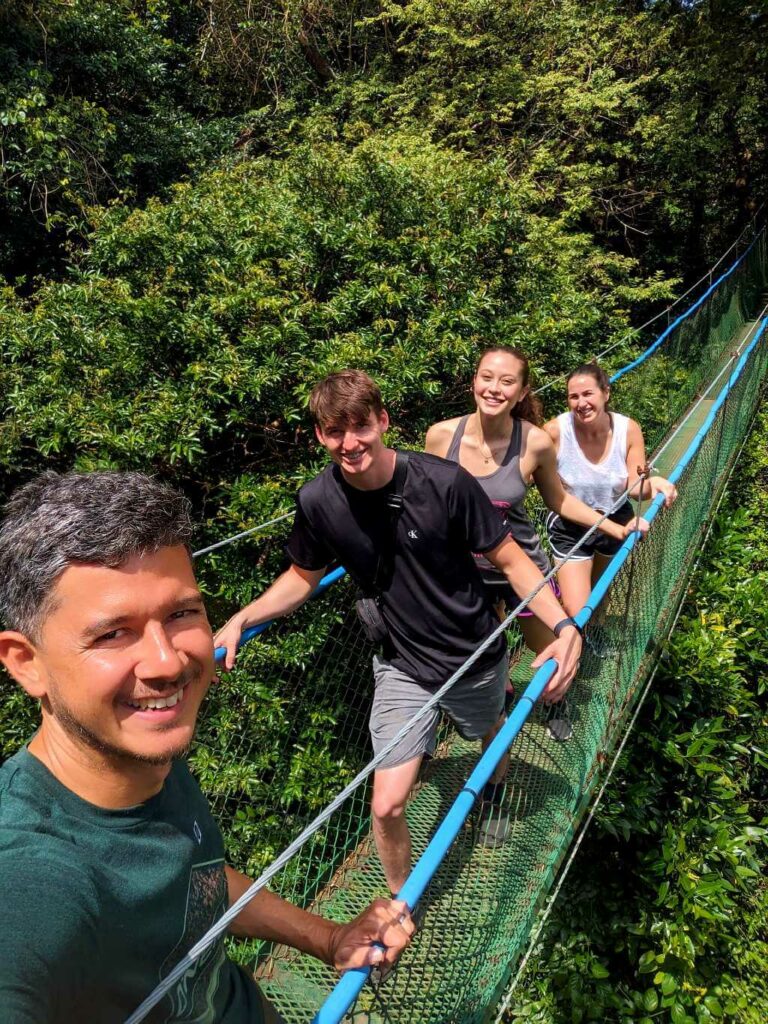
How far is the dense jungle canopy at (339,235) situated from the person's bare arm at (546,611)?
146cm

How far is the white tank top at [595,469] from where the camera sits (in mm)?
3227

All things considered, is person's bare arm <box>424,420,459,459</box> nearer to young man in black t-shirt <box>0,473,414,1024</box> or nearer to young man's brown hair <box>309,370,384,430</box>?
young man's brown hair <box>309,370,384,430</box>

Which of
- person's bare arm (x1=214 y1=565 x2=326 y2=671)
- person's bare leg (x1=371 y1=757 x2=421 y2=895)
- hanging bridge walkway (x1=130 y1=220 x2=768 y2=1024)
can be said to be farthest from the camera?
person's bare arm (x1=214 y1=565 x2=326 y2=671)

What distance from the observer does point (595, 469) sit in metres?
3.25

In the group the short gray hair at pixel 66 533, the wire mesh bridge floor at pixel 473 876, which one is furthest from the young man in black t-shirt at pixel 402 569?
the short gray hair at pixel 66 533

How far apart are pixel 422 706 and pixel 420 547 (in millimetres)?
459

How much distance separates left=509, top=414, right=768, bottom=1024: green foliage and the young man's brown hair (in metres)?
2.31

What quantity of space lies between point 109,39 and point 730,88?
8.49 metres

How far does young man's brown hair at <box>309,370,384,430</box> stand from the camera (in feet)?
5.95

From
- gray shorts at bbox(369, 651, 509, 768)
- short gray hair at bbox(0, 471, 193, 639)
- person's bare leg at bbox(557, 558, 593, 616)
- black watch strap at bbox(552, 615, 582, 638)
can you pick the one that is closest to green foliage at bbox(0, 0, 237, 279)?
person's bare leg at bbox(557, 558, 593, 616)

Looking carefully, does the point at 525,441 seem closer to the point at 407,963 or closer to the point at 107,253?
the point at 407,963

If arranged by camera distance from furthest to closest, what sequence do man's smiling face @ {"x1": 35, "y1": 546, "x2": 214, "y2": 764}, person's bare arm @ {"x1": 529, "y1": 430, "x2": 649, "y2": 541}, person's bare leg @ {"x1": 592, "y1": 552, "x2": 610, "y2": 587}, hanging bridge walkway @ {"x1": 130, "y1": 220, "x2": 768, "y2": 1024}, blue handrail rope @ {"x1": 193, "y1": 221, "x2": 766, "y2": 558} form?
person's bare leg @ {"x1": 592, "y1": 552, "x2": 610, "y2": 587}, person's bare arm @ {"x1": 529, "y1": 430, "x2": 649, "y2": 541}, blue handrail rope @ {"x1": 193, "y1": 221, "x2": 766, "y2": 558}, hanging bridge walkway @ {"x1": 130, "y1": 220, "x2": 768, "y2": 1024}, man's smiling face @ {"x1": 35, "y1": 546, "x2": 214, "y2": 764}

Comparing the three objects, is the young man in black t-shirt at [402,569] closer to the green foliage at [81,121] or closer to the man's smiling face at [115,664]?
the man's smiling face at [115,664]

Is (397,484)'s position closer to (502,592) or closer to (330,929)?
(502,592)
